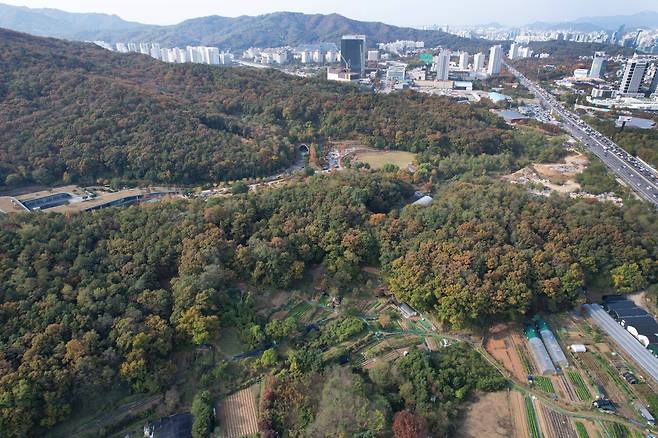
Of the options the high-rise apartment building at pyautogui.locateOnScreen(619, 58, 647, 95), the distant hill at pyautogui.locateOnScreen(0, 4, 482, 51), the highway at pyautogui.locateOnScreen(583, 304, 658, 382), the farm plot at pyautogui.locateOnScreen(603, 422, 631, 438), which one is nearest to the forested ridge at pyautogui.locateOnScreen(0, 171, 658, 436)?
the highway at pyautogui.locateOnScreen(583, 304, 658, 382)

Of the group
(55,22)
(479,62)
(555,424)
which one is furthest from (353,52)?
(55,22)

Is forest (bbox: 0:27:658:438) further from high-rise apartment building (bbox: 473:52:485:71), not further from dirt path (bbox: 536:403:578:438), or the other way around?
high-rise apartment building (bbox: 473:52:485:71)

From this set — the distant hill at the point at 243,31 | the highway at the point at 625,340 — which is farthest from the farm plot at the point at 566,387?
the distant hill at the point at 243,31

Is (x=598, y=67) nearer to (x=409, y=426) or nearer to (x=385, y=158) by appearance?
(x=385, y=158)

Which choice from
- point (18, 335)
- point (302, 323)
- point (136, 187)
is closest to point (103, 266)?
point (18, 335)

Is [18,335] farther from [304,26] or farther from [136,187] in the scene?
[304,26]

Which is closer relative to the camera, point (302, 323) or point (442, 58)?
point (302, 323)

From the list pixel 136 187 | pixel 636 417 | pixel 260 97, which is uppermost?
pixel 260 97
